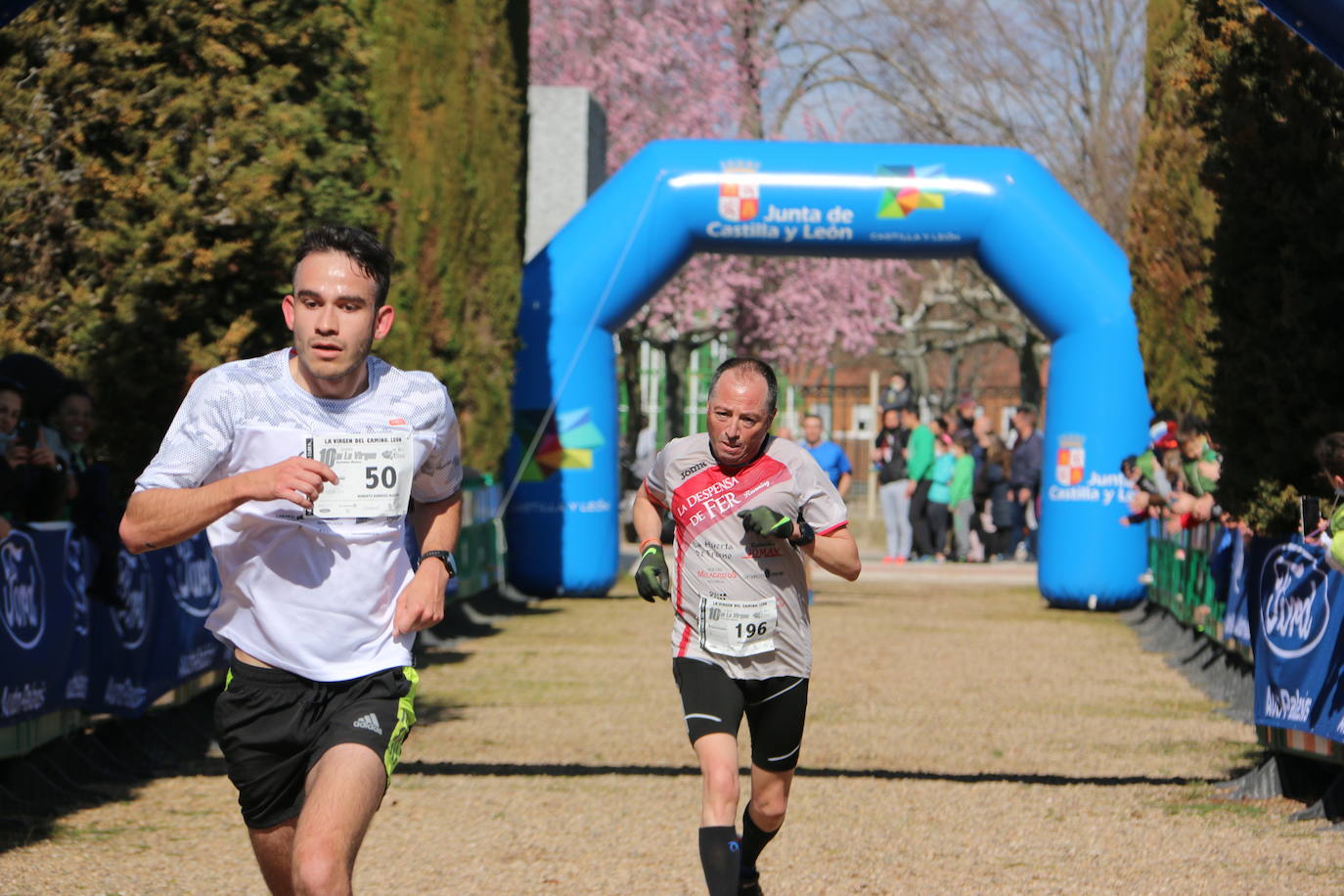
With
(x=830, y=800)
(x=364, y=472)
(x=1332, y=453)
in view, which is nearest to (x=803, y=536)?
(x=364, y=472)

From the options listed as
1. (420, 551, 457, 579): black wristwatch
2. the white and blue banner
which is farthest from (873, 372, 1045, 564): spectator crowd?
(420, 551, 457, 579): black wristwatch

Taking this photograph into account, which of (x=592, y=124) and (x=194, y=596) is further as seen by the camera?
(x=592, y=124)

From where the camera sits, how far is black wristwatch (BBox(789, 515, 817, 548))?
19.3ft

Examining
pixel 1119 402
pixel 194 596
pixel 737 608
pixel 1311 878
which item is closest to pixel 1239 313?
pixel 1311 878

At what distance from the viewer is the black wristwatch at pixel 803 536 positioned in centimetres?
589

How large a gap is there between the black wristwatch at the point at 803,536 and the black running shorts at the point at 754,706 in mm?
494

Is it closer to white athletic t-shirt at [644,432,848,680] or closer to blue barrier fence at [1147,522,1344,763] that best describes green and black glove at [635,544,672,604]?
white athletic t-shirt at [644,432,848,680]

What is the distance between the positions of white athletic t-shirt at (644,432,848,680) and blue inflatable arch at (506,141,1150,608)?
12956 millimetres

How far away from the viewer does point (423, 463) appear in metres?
4.58

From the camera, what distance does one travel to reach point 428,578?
175 inches

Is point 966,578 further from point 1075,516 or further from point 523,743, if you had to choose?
point 523,743

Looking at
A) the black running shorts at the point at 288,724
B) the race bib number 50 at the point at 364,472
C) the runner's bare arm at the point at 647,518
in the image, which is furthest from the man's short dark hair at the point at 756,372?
the black running shorts at the point at 288,724

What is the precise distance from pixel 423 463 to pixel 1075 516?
15071 millimetres

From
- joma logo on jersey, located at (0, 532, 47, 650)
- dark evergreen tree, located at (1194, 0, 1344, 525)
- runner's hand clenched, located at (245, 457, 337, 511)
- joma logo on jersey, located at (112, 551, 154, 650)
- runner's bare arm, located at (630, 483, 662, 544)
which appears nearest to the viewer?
runner's hand clenched, located at (245, 457, 337, 511)
